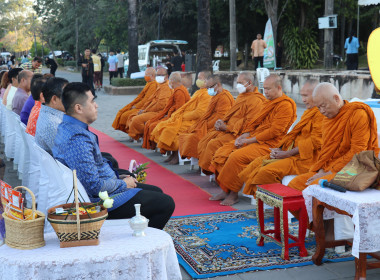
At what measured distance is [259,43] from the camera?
2209 cm

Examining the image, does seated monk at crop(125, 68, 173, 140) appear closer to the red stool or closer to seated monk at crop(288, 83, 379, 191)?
seated monk at crop(288, 83, 379, 191)

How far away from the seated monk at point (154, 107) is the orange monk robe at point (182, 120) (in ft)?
4.31

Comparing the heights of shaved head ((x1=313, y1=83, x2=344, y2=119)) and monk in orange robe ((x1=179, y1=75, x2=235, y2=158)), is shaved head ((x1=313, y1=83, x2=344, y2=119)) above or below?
above

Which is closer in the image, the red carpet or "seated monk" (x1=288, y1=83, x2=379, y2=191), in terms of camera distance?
"seated monk" (x1=288, y1=83, x2=379, y2=191)

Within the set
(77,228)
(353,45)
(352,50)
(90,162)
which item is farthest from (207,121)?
(352,50)

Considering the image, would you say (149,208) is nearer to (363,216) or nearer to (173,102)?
(363,216)

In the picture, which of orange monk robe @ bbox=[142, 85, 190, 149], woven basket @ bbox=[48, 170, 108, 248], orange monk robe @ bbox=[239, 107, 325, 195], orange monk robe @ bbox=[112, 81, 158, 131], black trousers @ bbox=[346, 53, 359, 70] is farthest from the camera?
black trousers @ bbox=[346, 53, 359, 70]

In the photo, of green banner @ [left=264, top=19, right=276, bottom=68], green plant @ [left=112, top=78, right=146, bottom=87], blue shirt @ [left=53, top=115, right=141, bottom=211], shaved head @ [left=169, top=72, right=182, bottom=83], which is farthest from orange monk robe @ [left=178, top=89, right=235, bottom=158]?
green plant @ [left=112, top=78, right=146, bottom=87]

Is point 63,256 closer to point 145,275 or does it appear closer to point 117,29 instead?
point 145,275

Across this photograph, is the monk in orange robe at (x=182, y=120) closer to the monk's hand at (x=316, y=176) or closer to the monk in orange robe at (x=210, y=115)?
the monk in orange robe at (x=210, y=115)

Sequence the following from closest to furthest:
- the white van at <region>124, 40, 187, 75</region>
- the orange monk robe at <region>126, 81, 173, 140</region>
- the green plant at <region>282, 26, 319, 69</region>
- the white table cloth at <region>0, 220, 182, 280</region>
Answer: the white table cloth at <region>0, 220, 182, 280</region>
the orange monk robe at <region>126, 81, 173, 140</region>
the green plant at <region>282, 26, 319, 69</region>
the white van at <region>124, 40, 187, 75</region>

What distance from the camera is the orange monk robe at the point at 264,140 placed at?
21.7 feet

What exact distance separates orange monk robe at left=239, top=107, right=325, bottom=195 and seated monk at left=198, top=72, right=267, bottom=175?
1199 mm

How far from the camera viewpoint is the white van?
26.4 meters
